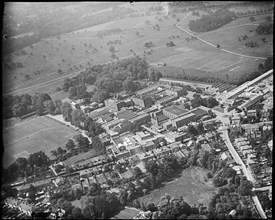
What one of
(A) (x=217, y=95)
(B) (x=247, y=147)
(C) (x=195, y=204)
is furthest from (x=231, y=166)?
(A) (x=217, y=95)

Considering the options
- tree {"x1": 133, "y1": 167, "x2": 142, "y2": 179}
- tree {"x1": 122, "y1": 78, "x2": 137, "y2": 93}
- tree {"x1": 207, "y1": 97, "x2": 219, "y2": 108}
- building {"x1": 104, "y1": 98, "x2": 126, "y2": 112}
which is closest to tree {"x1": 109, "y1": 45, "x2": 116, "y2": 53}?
tree {"x1": 122, "y1": 78, "x2": 137, "y2": 93}

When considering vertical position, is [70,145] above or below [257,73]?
below

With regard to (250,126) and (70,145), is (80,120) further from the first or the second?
(250,126)

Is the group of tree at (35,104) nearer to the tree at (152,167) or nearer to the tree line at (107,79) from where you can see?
the tree line at (107,79)

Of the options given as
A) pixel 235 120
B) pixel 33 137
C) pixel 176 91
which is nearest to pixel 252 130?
pixel 235 120

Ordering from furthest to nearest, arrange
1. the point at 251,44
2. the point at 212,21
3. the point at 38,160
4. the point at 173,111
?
1. the point at 212,21
2. the point at 251,44
3. the point at 173,111
4. the point at 38,160

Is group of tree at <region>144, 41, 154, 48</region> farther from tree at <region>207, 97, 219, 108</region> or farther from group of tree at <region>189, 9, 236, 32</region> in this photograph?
tree at <region>207, 97, 219, 108</region>

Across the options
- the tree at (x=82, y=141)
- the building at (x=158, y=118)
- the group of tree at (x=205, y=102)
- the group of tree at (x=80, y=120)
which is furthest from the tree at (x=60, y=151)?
the group of tree at (x=205, y=102)
